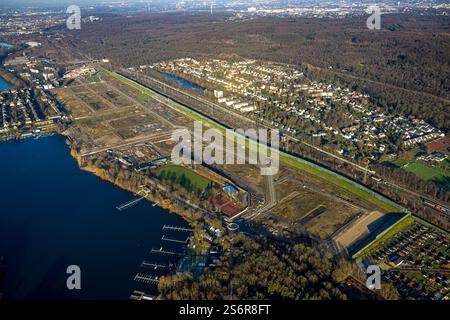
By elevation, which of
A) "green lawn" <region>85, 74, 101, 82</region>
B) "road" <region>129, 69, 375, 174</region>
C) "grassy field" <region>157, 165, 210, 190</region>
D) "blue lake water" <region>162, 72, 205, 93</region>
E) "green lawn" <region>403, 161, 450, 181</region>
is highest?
"green lawn" <region>85, 74, 101, 82</region>

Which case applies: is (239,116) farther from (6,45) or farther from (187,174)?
(6,45)

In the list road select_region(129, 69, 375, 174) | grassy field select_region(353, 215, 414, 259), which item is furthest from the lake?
grassy field select_region(353, 215, 414, 259)

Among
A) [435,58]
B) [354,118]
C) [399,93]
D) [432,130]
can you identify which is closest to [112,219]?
[354,118]

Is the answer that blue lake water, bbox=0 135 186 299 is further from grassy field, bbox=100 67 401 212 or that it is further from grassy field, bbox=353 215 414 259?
grassy field, bbox=100 67 401 212

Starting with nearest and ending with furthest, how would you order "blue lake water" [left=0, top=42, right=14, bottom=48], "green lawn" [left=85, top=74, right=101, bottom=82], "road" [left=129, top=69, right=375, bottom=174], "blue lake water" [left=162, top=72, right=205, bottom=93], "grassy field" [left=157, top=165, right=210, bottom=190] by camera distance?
"grassy field" [left=157, top=165, right=210, bottom=190] < "road" [left=129, top=69, right=375, bottom=174] < "blue lake water" [left=162, top=72, right=205, bottom=93] < "green lawn" [left=85, top=74, right=101, bottom=82] < "blue lake water" [left=0, top=42, right=14, bottom=48]

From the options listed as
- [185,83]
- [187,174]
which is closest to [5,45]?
[185,83]
